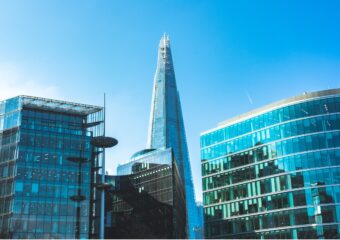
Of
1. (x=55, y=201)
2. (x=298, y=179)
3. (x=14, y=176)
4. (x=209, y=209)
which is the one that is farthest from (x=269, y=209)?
(x=14, y=176)

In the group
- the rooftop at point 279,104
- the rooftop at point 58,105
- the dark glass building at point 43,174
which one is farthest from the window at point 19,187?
the rooftop at point 279,104

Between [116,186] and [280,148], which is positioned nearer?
[280,148]

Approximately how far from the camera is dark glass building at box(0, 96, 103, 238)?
281 ft

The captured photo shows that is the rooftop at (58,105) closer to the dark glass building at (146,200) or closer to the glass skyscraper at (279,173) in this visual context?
the dark glass building at (146,200)

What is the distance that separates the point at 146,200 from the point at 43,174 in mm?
36293

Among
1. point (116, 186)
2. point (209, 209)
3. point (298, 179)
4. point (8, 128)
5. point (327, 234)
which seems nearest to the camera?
point (327, 234)

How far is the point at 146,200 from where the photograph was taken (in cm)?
11862

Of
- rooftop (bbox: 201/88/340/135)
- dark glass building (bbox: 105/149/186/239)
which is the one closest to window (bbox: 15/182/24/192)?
dark glass building (bbox: 105/149/186/239)

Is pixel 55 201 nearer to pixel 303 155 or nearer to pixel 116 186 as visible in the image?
pixel 116 186

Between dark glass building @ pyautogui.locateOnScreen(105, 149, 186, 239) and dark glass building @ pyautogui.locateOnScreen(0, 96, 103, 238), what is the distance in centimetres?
1557

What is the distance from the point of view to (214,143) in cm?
10450

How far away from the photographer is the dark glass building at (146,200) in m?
113

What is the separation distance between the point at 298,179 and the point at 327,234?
10794 millimetres

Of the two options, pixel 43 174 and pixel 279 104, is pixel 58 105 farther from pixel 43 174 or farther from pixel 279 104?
pixel 279 104
